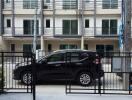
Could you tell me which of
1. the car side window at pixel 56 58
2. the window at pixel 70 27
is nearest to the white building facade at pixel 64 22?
the window at pixel 70 27

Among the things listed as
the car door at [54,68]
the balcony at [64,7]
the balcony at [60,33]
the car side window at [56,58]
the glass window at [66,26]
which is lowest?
the car door at [54,68]

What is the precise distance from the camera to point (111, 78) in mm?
15109

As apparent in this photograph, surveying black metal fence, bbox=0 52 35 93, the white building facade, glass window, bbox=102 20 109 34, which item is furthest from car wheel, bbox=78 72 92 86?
glass window, bbox=102 20 109 34

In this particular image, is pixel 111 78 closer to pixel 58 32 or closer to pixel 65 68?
pixel 65 68

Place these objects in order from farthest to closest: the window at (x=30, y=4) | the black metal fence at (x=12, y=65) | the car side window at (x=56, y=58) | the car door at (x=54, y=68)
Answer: the window at (x=30, y=4)
the car side window at (x=56, y=58)
the car door at (x=54, y=68)
the black metal fence at (x=12, y=65)

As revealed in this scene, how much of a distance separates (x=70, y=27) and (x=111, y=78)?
1122 inches

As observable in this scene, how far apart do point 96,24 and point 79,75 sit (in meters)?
26.8

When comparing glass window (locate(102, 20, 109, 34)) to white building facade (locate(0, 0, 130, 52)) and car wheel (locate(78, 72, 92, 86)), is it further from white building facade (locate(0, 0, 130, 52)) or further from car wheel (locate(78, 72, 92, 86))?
car wheel (locate(78, 72, 92, 86))

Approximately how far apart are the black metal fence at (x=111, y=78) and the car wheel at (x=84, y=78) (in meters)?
0.97

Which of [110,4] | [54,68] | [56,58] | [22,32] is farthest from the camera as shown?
[22,32]

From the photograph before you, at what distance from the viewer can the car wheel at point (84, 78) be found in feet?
53.3

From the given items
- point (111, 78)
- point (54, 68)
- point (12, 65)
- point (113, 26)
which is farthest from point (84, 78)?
point (113, 26)

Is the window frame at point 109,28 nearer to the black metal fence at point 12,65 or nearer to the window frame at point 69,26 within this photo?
the window frame at point 69,26

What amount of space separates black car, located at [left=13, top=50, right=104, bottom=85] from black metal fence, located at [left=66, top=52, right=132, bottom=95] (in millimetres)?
1016
